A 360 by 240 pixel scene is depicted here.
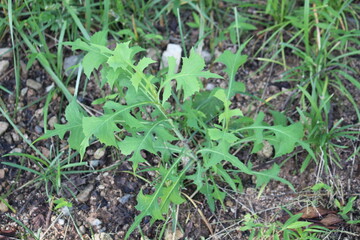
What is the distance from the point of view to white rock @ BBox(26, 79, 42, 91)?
297 cm

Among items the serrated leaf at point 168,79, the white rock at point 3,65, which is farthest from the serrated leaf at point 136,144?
the white rock at point 3,65

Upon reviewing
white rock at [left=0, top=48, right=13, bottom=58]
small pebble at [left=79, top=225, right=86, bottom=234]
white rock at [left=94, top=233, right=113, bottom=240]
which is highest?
white rock at [left=0, top=48, right=13, bottom=58]

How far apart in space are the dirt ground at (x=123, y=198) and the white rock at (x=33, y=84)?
167 millimetres

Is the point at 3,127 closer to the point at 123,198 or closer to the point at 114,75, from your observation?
the point at 123,198

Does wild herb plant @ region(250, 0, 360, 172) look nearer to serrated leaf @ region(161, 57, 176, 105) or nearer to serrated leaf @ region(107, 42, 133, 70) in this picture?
serrated leaf @ region(161, 57, 176, 105)

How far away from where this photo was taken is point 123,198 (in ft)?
8.60

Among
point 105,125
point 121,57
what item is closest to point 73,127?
point 105,125

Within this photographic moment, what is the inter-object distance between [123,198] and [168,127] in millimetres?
536

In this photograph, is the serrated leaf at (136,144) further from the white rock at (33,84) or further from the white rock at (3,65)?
the white rock at (3,65)

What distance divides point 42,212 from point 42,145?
42 centimetres

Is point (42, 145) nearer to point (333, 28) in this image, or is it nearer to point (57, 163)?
point (57, 163)

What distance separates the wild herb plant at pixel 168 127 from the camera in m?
2.13

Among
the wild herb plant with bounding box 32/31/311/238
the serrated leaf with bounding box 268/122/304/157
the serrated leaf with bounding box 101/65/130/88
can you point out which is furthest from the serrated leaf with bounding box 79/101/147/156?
the serrated leaf with bounding box 268/122/304/157

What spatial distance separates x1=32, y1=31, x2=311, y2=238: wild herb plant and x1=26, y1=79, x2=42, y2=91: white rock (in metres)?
0.43
